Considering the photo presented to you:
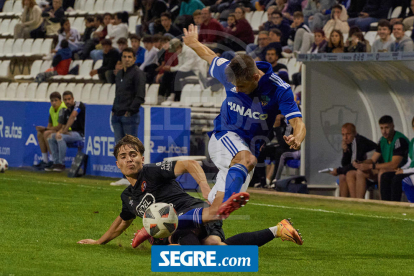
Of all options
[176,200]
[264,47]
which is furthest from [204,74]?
[176,200]

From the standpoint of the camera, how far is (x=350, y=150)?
1212 cm

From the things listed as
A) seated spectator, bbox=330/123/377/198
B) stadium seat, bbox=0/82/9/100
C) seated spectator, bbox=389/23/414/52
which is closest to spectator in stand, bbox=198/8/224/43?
seated spectator, bbox=389/23/414/52

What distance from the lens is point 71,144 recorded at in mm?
15297

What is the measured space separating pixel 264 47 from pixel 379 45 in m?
2.32

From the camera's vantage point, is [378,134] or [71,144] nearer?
[378,134]

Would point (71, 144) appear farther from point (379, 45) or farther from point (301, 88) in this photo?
point (379, 45)

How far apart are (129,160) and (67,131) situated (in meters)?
8.93

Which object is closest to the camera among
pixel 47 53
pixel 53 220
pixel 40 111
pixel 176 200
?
pixel 176 200

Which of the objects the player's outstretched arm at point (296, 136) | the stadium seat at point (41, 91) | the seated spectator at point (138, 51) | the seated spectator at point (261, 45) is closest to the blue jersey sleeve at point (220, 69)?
the player's outstretched arm at point (296, 136)

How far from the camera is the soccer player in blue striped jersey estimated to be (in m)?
6.65

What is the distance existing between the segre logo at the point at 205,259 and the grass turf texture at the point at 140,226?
0.48 ft

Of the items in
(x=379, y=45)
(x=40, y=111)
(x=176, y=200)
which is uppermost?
(x=379, y=45)

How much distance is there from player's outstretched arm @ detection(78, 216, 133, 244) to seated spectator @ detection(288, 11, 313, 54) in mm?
9633

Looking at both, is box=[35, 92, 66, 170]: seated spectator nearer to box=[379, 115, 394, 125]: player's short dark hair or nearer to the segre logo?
box=[379, 115, 394, 125]: player's short dark hair
